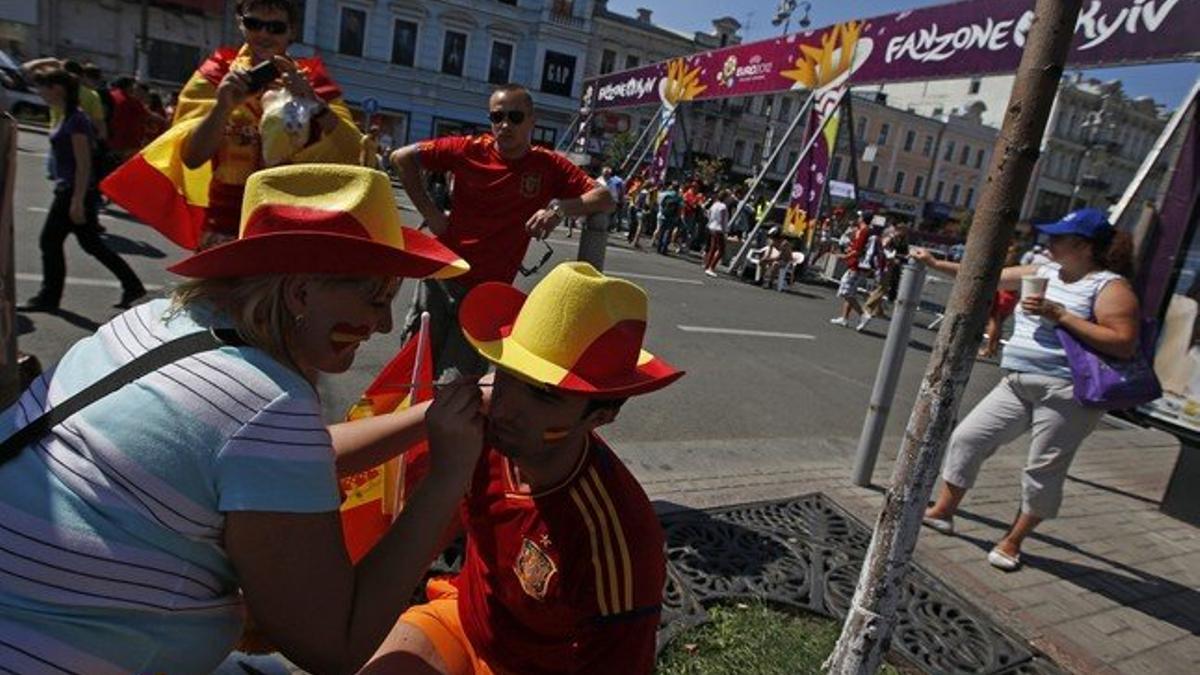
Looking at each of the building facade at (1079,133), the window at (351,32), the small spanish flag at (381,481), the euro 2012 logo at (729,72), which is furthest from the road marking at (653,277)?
the building facade at (1079,133)

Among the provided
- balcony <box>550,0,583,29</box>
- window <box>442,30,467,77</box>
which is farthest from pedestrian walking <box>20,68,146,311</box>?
balcony <box>550,0,583,29</box>

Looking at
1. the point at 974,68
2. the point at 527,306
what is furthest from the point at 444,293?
the point at 974,68

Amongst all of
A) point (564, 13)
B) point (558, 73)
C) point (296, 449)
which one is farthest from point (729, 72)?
point (564, 13)

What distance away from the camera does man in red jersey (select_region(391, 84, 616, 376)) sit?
3.35 meters

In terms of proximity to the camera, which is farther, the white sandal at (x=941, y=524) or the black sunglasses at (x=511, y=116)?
the white sandal at (x=941, y=524)

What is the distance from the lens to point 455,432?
52.7 inches

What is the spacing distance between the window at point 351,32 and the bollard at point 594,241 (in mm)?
36354

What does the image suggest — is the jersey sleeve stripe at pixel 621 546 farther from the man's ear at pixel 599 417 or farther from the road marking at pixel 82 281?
the road marking at pixel 82 281

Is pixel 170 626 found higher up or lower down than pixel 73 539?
lower down

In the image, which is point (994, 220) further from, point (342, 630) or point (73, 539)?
point (73, 539)

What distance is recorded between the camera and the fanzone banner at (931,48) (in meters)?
8.32

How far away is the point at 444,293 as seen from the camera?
330 cm

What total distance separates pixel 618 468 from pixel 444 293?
5.76ft

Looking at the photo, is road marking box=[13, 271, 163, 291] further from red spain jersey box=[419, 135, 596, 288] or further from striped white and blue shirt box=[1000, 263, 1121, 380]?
striped white and blue shirt box=[1000, 263, 1121, 380]
